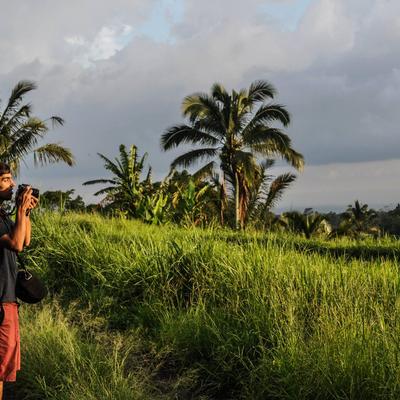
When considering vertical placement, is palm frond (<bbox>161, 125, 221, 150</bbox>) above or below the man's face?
above

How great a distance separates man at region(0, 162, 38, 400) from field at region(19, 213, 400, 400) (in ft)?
2.05

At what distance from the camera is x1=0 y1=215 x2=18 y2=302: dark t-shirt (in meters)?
3.93

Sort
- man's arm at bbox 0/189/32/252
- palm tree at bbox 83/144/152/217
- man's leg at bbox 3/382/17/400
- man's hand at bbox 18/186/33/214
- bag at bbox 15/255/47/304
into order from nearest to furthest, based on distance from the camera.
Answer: man's arm at bbox 0/189/32/252 < man's hand at bbox 18/186/33/214 < bag at bbox 15/255/47/304 < man's leg at bbox 3/382/17/400 < palm tree at bbox 83/144/152/217

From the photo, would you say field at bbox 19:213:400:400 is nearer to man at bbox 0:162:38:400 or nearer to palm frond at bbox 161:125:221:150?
man at bbox 0:162:38:400

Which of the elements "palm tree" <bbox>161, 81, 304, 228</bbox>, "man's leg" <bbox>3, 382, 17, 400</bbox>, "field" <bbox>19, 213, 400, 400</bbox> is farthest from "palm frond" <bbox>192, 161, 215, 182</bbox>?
"man's leg" <bbox>3, 382, 17, 400</bbox>

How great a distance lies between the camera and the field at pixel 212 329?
4.31 m

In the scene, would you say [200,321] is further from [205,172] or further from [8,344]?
[205,172]

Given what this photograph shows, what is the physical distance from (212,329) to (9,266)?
92.1 inches

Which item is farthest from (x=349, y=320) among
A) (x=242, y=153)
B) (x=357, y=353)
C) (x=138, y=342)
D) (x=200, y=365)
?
(x=242, y=153)

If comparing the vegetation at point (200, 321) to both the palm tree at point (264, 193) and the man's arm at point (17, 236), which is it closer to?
the man's arm at point (17, 236)

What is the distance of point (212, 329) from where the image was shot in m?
5.62

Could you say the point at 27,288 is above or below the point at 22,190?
below

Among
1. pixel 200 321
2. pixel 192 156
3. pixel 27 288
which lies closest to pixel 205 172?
pixel 192 156

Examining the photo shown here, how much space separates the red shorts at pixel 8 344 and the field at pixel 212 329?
57 cm
